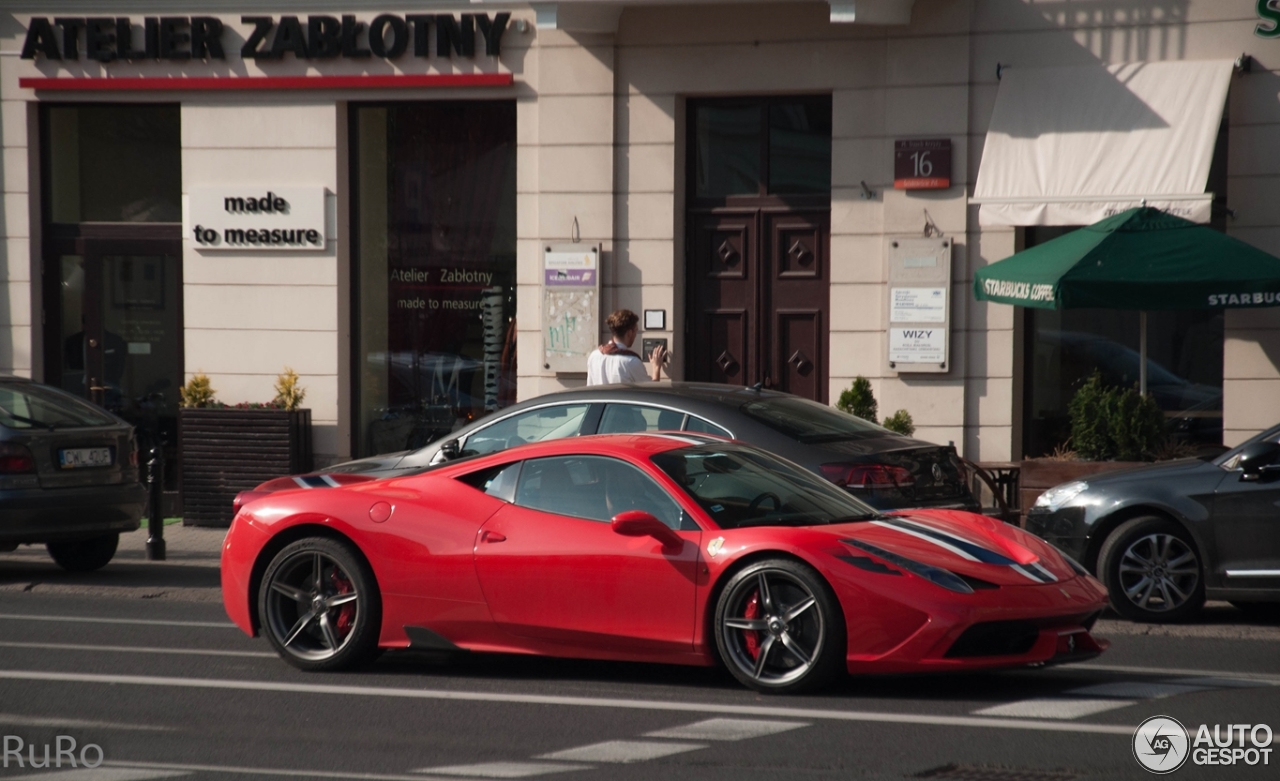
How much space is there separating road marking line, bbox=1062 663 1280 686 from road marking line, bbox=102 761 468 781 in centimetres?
368

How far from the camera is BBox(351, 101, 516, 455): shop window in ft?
52.0

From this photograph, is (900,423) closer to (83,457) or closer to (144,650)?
(83,457)

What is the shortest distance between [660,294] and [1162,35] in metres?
5.23

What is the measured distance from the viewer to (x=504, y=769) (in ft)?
18.5

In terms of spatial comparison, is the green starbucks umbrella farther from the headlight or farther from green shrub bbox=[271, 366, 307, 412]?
green shrub bbox=[271, 366, 307, 412]

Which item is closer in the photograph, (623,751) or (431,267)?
(623,751)

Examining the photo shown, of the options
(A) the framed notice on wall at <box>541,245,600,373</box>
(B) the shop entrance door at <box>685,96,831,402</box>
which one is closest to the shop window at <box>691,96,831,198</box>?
(B) the shop entrance door at <box>685,96,831,402</box>

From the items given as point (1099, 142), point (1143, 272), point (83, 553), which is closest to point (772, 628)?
point (1143, 272)

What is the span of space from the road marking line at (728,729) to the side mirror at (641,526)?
35.4 inches

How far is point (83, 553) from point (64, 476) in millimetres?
1104

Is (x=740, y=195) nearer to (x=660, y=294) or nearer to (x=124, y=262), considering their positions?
(x=660, y=294)

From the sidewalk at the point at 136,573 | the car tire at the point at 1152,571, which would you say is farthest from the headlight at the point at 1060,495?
the sidewalk at the point at 136,573

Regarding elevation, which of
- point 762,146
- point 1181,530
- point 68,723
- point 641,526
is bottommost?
point 68,723

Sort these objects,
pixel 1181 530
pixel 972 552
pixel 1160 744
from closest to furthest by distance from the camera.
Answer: pixel 1160 744 < pixel 972 552 < pixel 1181 530
